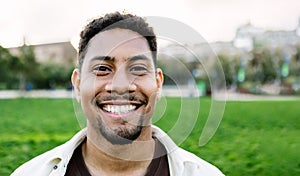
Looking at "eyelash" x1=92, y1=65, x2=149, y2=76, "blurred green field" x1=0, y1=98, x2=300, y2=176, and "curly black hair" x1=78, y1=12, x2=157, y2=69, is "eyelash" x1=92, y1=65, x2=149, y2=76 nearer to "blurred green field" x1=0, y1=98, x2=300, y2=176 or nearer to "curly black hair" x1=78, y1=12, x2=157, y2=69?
"curly black hair" x1=78, y1=12, x2=157, y2=69

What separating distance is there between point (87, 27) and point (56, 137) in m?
4.02

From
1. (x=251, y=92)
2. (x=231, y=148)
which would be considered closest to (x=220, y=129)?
(x=231, y=148)

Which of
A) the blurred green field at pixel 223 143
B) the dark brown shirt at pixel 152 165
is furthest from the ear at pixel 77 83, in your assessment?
the blurred green field at pixel 223 143

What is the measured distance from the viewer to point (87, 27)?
209cm

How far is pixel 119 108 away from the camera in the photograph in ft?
6.48

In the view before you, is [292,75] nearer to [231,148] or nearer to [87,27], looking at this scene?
[231,148]

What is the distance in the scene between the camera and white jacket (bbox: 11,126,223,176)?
2117 mm

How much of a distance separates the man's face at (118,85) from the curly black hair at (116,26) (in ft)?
0.07

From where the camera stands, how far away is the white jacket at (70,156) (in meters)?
2.12

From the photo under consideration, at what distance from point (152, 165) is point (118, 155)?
5.0 inches

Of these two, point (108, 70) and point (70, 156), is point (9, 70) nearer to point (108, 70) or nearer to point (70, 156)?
point (70, 156)

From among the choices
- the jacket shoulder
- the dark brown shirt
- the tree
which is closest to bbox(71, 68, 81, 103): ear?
the dark brown shirt

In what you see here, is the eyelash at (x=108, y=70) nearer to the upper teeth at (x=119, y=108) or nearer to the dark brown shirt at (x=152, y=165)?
the upper teeth at (x=119, y=108)

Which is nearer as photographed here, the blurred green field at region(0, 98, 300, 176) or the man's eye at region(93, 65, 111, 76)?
the man's eye at region(93, 65, 111, 76)
